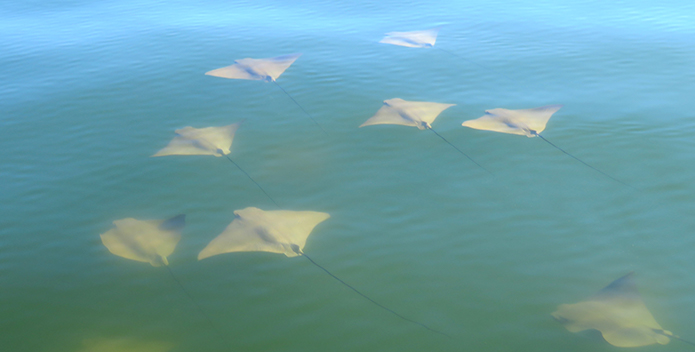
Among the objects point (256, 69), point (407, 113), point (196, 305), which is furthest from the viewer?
point (256, 69)

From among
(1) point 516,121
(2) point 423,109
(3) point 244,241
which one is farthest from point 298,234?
(1) point 516,121

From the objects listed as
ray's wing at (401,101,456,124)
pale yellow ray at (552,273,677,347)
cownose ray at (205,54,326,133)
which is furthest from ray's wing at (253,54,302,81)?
pale yellow ray at (552,273,677,347)

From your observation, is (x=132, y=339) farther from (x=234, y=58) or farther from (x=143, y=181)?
(x=234, y=58)

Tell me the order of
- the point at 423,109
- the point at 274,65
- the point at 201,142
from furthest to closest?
the point at 274,65
the point at 423,109
the point at 201,142

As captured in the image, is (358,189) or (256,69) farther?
(256,69)

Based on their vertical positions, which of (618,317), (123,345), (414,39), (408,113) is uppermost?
(414,39)

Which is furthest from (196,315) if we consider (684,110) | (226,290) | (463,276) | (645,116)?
(684,110)

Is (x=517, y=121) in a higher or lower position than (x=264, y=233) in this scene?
higher

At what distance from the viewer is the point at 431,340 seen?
13.0 ft

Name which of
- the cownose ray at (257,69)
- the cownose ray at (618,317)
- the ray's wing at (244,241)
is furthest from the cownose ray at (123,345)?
the cownose ray at (257,69)

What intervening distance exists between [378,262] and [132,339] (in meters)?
2.42

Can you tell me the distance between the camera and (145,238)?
4996mm

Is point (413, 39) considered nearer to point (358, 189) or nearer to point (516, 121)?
point (516, 121)

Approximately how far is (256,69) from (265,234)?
17.2 ft
